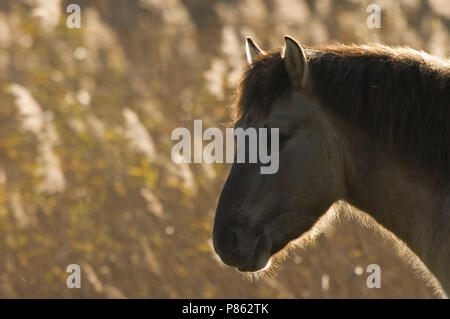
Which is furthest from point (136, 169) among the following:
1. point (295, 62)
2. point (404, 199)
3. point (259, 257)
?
point (404, 199)

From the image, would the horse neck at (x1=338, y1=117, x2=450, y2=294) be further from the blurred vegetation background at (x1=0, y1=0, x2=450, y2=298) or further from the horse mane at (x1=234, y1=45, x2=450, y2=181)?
the blurred vegetation background at (x1=0, y1=0, x2=450, y2=298)

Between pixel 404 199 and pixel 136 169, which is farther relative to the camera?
pixel 136 169

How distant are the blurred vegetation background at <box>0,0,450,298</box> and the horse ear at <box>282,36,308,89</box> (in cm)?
219

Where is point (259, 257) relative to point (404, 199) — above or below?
below

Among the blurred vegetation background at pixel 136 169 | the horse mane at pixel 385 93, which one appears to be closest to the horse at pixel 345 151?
the horse mane at pixel 385 93

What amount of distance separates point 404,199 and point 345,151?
34 centimetres

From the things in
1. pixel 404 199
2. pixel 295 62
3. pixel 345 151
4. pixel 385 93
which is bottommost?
pixel 404 199

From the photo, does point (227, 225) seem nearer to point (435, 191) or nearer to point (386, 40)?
point (435, 191)

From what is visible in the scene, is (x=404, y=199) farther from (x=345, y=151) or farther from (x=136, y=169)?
(x=136, y=169)

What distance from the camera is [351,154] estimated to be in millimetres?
3539

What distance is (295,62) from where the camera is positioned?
11.5ft

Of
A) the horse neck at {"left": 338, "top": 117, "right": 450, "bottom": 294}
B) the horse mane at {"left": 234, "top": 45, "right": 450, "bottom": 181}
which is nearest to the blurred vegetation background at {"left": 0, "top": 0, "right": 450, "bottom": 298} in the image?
the horse neck at {"left": 338, "top": 117, "right": 450, "bottom": 294}

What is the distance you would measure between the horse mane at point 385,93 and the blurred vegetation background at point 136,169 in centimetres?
210

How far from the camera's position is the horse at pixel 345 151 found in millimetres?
3391
